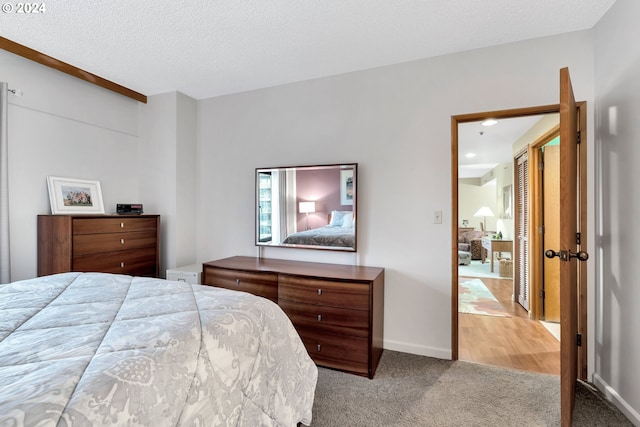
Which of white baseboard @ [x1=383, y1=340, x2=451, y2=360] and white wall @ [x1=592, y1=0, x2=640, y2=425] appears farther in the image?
white baseboard @ [x1=383, y1=340, x2=451, y2=360]

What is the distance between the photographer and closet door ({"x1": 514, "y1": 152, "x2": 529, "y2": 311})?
11.9 feet

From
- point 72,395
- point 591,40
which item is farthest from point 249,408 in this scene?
point 591,40

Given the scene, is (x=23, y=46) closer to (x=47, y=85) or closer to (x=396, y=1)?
(x=47, y=85)

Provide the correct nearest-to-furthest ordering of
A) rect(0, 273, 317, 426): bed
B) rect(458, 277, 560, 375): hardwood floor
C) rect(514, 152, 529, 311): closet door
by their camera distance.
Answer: rect(0, 273, 317, 426): bed → rect(458, 277, 560, 375): hardwood floor → rect(514, 152, 529, 311): closet door

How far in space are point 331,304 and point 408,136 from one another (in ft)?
5.13

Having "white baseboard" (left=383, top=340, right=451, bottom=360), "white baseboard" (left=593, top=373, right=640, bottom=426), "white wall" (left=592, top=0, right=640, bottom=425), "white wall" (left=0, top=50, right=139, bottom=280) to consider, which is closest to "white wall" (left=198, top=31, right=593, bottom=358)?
"white baseboard" (left=383, top=340, right=451, bottom=360)

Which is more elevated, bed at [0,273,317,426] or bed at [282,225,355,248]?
bed at [282,225,355,248]

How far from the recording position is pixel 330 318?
2.26 meters

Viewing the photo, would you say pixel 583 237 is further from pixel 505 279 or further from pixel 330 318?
pixel 505 279

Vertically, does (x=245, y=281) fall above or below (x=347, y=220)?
below

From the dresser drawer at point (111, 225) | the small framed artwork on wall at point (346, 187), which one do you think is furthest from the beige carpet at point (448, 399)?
the dresser drawer at point (111, 225)

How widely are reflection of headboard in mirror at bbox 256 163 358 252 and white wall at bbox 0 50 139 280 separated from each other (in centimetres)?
162

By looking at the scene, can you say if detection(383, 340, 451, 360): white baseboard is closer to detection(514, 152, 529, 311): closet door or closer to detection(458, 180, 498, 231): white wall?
detection(514, 152, 529, 311): closet door

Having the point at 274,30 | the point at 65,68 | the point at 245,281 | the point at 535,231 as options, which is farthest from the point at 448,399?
the point at 65,68
